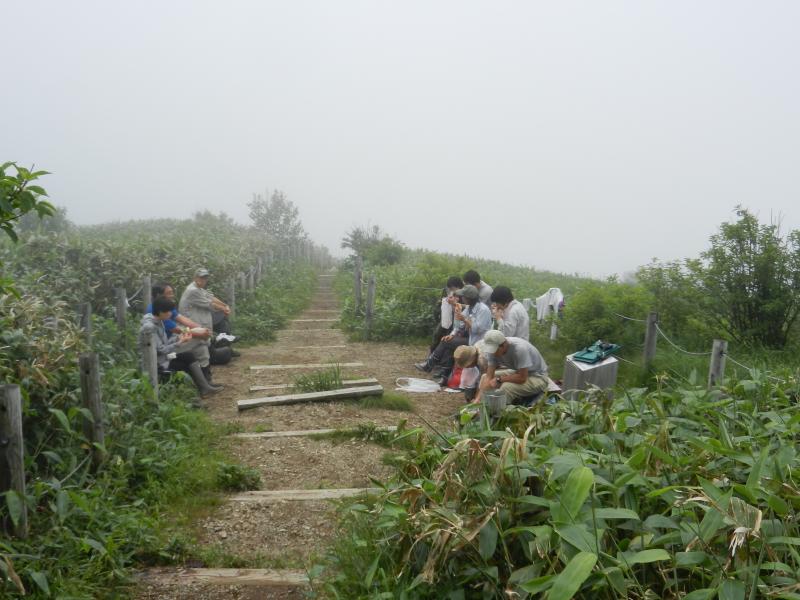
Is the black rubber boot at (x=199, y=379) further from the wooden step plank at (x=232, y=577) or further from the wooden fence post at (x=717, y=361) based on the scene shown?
the wooden fence post at (x=717, y=361)

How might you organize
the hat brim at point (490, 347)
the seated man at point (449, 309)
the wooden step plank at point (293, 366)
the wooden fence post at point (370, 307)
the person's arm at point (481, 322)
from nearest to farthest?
the hat brim at point (490, 347), the person's arm at point (481, 322), the wooden step plank at point (293, 366), the seated man at point (449, 309), the wooden fence post at point (370, 307)

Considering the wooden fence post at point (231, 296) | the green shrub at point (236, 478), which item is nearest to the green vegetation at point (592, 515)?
the green shrub at point (236, 478)

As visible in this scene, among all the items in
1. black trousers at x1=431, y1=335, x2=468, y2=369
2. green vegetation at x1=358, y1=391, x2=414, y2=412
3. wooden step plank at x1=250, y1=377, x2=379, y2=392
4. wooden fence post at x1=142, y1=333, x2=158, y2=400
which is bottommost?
green vegetation at x1=358, y1=391, x2=414, y2=412

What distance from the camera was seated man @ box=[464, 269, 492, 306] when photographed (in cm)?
816

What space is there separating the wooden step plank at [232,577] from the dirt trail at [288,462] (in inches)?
1.7

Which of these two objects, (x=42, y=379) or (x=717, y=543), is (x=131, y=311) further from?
(x=717, y=543)

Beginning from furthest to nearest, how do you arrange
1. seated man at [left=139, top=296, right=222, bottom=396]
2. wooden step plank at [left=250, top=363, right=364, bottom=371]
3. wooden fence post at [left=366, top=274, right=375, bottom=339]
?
wooden fence post at [left=366, top=274, right=375, bottom=339] → wooden step plank at [left=250, top=363, right=364, bottom=371] → seated man at [left=139, top=296, right=222, bottom=396]

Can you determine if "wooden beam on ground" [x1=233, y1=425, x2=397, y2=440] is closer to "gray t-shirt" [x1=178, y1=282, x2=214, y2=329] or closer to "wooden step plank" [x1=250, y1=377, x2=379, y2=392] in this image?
"wooden step plank" [x1=250, y1=377, x2=379, y2=392]

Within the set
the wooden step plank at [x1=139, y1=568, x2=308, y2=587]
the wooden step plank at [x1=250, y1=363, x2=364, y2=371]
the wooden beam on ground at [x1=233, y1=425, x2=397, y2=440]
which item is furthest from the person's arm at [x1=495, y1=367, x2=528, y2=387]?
the wooden step plank at [x1=250, y1=363, x2=364, y2=371]

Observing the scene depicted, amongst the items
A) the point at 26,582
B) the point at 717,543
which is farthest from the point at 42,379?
the point at 717,543

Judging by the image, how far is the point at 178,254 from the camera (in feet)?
39.2

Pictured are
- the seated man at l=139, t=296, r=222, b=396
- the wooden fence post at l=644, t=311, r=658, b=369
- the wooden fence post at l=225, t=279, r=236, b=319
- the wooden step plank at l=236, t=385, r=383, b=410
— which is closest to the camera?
the wooden step plank at l=236, t=385, r=383, b=410

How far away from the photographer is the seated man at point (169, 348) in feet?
22.5

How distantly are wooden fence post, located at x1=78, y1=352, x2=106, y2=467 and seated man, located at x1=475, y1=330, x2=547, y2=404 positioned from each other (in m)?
3.24
